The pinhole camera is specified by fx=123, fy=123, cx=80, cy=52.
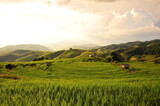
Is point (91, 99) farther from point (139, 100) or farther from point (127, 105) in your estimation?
point (139, 100)

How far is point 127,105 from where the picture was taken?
143 inches

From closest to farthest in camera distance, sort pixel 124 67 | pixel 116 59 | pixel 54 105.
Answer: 1. pixel 54 105
2. pixel 124 67
3. pixel 116 59

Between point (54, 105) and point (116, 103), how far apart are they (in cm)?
196

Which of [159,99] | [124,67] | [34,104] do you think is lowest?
[124,67]

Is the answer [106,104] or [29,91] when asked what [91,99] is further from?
[29,91]

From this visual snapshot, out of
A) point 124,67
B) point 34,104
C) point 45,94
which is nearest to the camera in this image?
point 34,104

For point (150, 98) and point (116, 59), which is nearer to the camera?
point (150, 98)

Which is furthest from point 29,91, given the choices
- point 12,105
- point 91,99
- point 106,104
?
point 106,104

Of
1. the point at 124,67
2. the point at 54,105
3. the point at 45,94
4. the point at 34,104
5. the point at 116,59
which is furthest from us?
the point at 116,59

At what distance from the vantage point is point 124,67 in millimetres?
56469

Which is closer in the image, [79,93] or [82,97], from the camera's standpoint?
[82,97]

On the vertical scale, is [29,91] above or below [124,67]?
above

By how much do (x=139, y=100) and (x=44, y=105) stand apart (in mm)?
3266

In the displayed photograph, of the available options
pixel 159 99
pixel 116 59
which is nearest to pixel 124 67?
pixel 116 59
